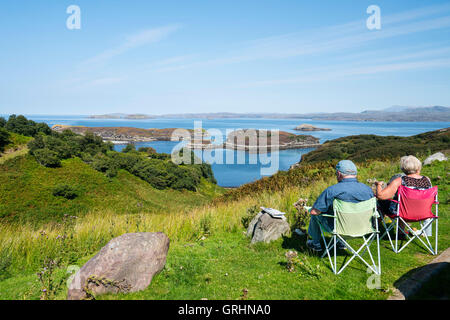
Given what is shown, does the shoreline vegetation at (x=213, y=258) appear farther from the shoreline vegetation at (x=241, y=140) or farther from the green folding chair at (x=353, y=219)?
the shoreline vegetation at (x=241, y=140)

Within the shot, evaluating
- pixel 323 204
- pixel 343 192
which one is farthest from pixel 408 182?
pixel 323 204

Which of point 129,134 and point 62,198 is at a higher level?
point 129,134

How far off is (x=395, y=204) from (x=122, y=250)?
445 cm

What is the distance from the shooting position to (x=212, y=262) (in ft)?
15.1

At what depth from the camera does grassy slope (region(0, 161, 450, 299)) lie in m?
3.52

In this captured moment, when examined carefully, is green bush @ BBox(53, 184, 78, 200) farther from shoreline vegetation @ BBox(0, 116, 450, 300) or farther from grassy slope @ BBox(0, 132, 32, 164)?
shoreline vegetation @ BBox(0, 116, 450, 300)

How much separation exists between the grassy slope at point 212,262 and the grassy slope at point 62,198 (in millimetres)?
6850

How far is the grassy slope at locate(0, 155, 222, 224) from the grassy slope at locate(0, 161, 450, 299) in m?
6.85

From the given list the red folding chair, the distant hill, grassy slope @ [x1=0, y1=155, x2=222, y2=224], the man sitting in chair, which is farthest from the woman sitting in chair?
the distant hill

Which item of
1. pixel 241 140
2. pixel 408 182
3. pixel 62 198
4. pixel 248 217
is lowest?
pixel 62 198

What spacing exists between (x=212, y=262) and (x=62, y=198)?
717 inches

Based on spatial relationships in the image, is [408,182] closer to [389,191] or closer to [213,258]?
[389,191]
